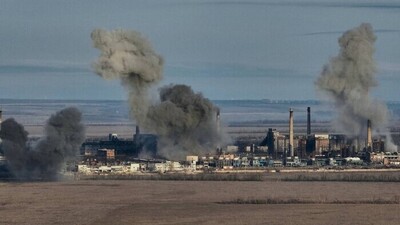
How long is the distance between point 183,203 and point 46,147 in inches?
958

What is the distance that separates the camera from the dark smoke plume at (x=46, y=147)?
8994cm

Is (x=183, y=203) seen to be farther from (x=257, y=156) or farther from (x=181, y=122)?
(x=257, y=156)

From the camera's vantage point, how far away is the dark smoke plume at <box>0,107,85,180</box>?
8994cm

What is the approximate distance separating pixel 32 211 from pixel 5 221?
5.31 meters

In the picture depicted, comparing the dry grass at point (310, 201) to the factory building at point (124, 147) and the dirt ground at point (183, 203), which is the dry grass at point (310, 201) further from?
the factory building at point (124, 147)

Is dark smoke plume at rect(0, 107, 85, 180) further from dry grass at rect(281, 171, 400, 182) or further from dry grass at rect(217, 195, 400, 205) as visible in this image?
dry grass at rect(217, 195, 400, 205)

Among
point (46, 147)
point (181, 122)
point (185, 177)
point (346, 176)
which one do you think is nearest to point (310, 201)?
point (346, 176)

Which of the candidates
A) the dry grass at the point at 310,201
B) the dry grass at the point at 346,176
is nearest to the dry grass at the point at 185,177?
the dry grass at the point at 346,176

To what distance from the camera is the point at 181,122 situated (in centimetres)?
10775

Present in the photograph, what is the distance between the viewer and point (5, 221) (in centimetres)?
5791

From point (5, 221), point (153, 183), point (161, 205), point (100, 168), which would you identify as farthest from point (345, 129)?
point (5, 221)

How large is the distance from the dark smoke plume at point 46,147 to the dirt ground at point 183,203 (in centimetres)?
386

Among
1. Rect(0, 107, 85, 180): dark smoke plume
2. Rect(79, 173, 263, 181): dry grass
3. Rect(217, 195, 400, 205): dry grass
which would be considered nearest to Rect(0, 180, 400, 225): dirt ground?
Rect(217, 195, 400, 205): dry grass

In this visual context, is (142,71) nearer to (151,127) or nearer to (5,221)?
(151,127)
